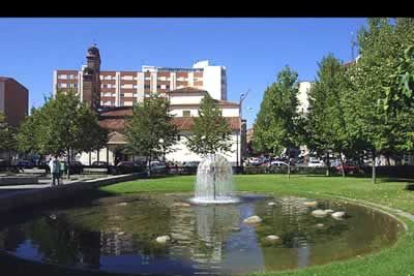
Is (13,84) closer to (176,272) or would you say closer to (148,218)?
(148,218)

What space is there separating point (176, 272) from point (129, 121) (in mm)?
44132

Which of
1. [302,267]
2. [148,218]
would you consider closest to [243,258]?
[302,267]

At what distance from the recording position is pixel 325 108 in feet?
167

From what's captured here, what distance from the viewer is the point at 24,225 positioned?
1980 centimetres

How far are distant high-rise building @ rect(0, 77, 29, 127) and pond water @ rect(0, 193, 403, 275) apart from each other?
10629cm

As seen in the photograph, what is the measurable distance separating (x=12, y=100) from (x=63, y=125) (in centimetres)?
9098

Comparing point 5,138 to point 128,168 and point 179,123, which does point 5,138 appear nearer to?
point 128,168

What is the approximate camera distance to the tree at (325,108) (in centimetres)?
4884

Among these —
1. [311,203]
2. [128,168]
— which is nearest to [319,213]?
[311,203]

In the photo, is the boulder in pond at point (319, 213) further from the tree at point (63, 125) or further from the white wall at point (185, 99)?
the white wall at point (185, 99)

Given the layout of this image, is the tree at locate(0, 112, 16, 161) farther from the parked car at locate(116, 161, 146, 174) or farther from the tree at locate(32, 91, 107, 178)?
the parked car at locate(116, 161, 146, 174)

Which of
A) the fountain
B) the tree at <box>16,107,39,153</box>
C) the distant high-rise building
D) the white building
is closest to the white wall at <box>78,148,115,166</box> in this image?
the white building

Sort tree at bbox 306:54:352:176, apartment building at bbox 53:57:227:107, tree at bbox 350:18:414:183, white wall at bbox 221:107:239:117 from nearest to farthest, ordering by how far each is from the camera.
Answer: tree at bbox 350:18:414:183 < tree at bbox 306:54:352:176 < white wall at bbox 221:107:239:117 < apartment building at bbox 53:57:227:107

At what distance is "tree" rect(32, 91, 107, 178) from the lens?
47.9 metres
